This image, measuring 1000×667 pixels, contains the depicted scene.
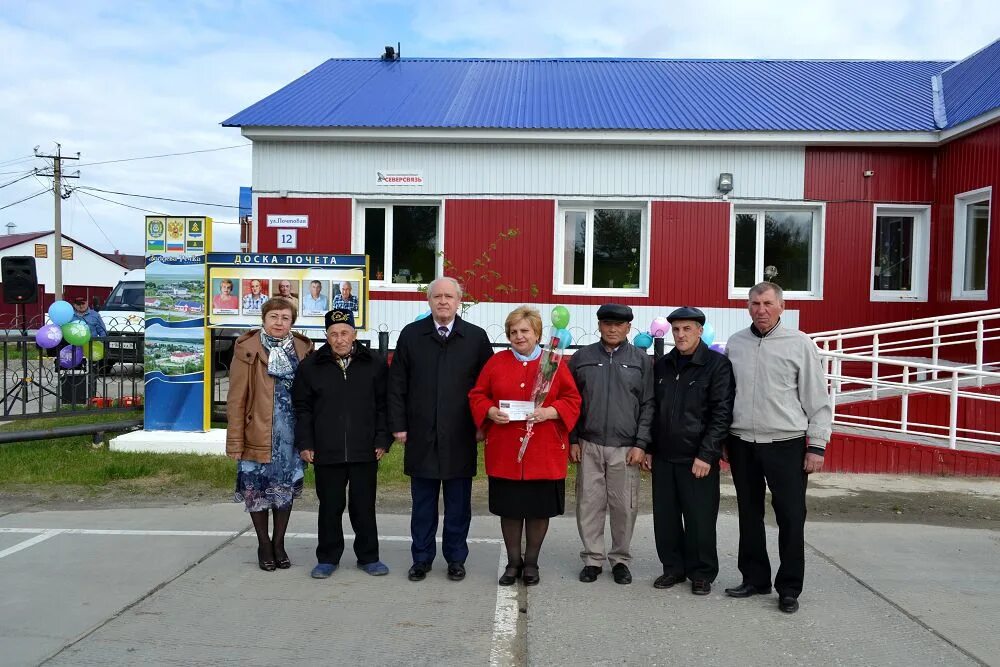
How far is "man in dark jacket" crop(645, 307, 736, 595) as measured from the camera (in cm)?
496

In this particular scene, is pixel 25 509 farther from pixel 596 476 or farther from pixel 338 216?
pixel 338 216

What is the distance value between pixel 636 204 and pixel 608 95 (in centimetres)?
273

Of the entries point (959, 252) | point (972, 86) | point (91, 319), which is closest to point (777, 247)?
point (959, 252)

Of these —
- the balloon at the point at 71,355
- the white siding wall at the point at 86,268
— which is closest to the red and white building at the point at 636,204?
the balloon at the point at 71,355

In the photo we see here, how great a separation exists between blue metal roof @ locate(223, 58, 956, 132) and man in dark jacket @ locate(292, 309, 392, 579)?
753cm

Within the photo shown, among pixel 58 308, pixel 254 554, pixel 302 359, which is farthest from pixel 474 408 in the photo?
pixel 58 308

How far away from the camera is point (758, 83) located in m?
15.0

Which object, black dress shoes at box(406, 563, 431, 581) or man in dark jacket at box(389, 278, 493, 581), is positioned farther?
black dress shoes at box(406, 563, 431, 581)

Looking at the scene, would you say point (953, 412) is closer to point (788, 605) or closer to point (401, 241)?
point (788, 605)

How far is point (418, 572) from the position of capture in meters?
5.32

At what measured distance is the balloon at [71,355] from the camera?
32.9 feet

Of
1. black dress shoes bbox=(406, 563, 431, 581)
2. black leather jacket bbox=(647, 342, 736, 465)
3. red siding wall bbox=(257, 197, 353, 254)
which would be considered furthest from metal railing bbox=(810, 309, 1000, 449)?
red siding wall bbox=(257, 197, 353, 254)

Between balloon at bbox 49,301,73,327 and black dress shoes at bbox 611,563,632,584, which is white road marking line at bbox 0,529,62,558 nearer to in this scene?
black dress shoes at bbox 611,563,632,584

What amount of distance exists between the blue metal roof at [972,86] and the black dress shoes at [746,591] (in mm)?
8591
